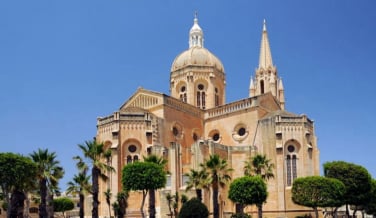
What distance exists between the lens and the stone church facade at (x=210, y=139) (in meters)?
53.1

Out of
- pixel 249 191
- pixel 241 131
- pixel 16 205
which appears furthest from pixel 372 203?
pixel 16 205

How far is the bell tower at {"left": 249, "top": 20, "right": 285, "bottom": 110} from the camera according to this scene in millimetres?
77000

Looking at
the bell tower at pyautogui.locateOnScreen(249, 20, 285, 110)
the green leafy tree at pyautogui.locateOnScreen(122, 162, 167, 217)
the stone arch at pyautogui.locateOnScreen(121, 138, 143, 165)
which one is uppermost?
the bell tower at pyautogui.locateOnScreen(249, 20, 285, 110)

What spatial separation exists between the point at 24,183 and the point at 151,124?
16.3 meters

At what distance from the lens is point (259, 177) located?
4544cm

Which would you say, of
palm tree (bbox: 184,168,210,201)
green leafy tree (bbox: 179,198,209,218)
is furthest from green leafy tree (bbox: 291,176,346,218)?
green leafy tree (bbox: 179,198,209,218)

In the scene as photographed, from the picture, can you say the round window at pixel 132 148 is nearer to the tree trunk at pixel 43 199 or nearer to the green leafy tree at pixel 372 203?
the tree trunk at pixel 43 199

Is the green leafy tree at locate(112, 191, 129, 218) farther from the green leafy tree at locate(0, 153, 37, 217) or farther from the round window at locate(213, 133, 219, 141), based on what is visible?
the round window at locate(213, 133, 219, 141)

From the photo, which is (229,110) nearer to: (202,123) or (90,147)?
(202,123)

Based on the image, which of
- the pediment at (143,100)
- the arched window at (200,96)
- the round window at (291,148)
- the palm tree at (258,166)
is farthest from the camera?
the arched window at (200,96)

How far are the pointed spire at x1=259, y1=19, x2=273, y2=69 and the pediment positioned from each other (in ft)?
80.1

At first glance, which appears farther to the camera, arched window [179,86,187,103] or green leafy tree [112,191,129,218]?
arched window [179,86,187,103]

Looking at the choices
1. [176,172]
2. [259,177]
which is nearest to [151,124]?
[176,172]

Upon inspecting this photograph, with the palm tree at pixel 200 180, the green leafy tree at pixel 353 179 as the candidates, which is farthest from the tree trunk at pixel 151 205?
the green leafy tree at pixel 353 179
